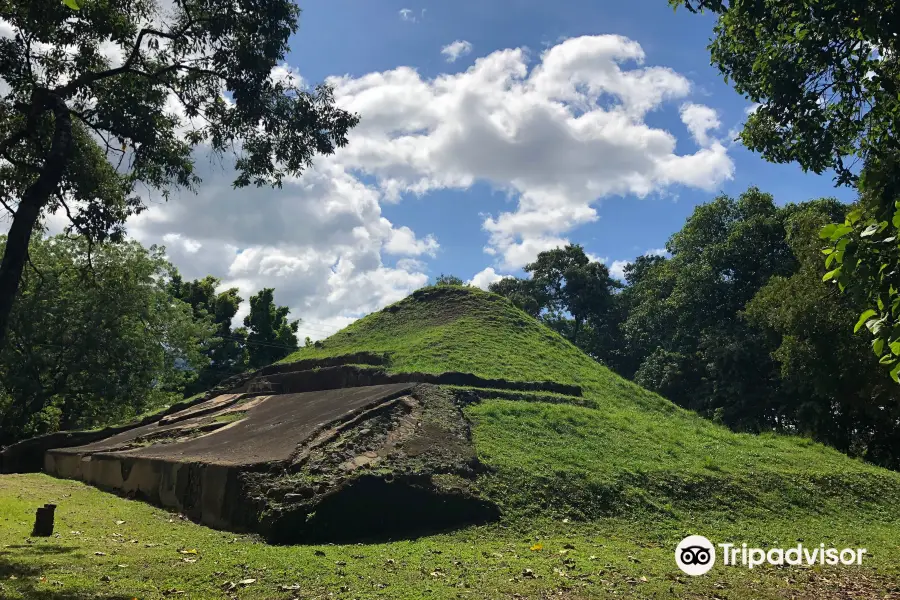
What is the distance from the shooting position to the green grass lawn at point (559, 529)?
20.5 ft

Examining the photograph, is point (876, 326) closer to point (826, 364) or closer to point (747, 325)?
point (826, 364)

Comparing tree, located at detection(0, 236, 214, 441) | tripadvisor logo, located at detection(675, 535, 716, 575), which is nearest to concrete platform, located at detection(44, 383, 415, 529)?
tripadvisor logo, located at detection(675, 535, 716, 575)

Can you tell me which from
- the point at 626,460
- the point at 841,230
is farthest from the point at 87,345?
the point at 841,230

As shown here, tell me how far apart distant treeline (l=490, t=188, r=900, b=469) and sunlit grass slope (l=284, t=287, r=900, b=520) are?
3.21 metres

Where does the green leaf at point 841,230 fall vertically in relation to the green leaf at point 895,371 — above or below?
above

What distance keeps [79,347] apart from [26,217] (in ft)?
61.5

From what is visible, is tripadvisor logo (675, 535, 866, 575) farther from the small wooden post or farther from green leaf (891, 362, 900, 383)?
the small wooden post

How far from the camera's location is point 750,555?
8484 mm

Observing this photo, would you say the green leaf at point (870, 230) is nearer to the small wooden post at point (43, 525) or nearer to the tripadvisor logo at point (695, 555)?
the tripadvisor logo at point (695, 555)

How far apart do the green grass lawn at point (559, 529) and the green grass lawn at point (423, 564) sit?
1.2 inches

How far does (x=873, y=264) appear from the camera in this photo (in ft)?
13.3

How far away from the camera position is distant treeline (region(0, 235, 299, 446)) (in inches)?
947

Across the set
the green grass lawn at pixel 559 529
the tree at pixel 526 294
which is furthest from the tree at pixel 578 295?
the green grass lawn at pixel 559 529

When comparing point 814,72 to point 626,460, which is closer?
point 814,72
